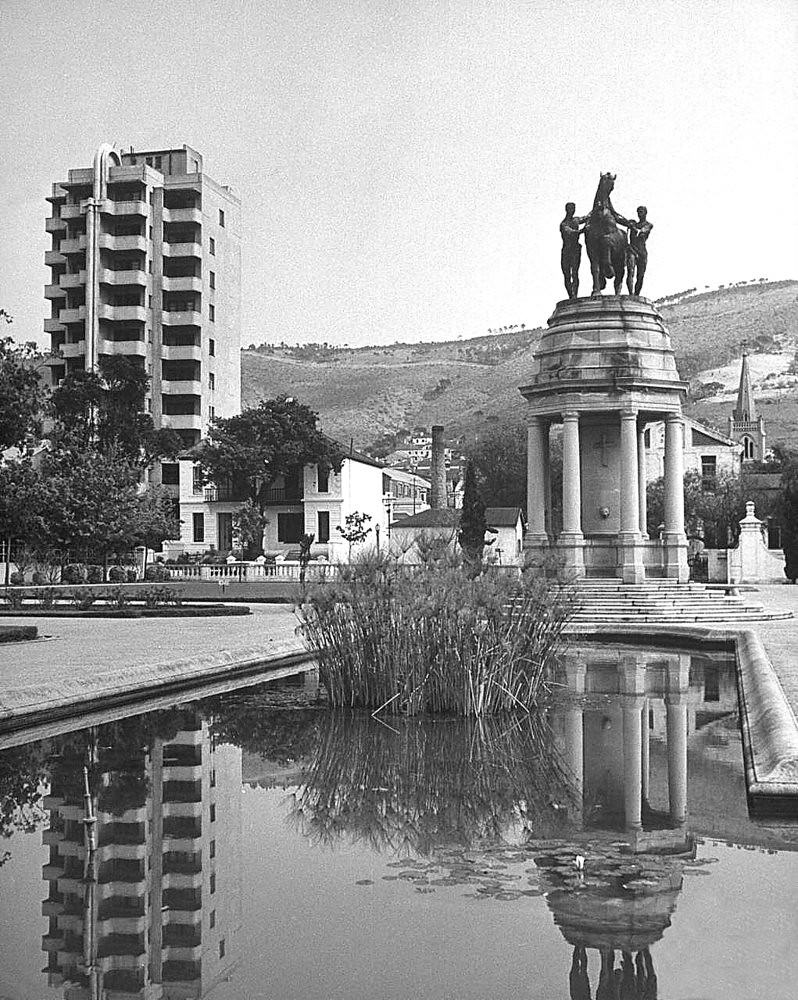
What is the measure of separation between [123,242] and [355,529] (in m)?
25.1

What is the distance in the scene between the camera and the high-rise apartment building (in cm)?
8188

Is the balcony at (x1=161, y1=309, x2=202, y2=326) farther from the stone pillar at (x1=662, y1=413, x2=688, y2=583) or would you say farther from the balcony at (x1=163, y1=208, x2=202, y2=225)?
the stone pillar at (x1=662, y1=413, x2=688, y2=583)

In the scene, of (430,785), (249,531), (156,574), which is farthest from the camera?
(249,531)

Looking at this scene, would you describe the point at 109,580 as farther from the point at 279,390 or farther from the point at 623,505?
the point at 279,390

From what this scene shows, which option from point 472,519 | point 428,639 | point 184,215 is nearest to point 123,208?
point 184,215

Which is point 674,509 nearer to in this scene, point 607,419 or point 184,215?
point 607,419

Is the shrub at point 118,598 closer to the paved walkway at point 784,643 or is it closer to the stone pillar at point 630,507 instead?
the stone pillar at point 630,507

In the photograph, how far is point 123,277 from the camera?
82.2 metres

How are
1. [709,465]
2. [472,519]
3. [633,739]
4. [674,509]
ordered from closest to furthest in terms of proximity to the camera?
1. [633,739]
2. [674,509]
3. [472,519]
4. [709,465]

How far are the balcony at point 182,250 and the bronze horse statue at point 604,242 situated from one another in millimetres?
49188

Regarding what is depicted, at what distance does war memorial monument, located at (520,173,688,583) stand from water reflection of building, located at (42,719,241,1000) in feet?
82.2

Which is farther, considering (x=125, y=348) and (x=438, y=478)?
(x=438, y=478)

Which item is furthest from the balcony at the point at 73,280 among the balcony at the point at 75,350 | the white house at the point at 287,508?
the white house at the point at 287,508

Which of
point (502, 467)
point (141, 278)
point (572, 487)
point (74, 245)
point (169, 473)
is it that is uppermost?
point (74, 245)
